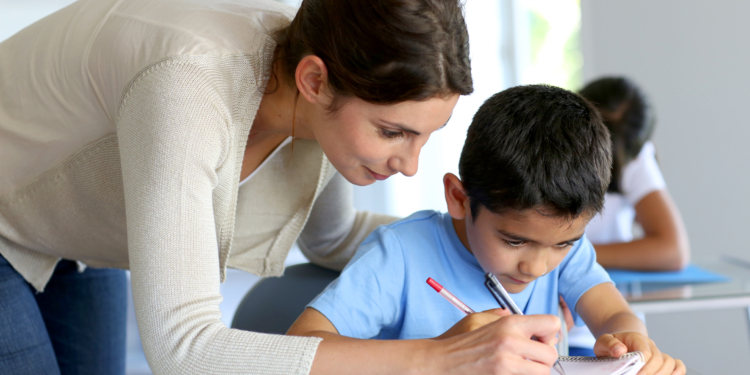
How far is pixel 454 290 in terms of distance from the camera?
0.93 metres

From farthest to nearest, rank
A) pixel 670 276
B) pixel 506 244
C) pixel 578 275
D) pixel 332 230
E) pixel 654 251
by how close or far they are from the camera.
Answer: pixel 654 251 → pixel 670 276 → pixel 332 230 → pixel 578 275 → pixel 506 244

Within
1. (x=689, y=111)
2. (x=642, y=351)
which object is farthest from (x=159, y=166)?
(x=689, y=111)

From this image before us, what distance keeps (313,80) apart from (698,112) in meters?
2.16

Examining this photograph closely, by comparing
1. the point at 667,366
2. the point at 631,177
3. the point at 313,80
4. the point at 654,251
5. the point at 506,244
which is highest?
the point at 313,80

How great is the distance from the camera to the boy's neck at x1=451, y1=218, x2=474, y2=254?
3.13 ft

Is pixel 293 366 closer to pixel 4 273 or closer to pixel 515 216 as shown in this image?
pixel 515 216

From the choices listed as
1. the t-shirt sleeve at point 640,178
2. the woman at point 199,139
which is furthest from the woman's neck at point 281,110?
the t-shirt sleeve at point 640,178

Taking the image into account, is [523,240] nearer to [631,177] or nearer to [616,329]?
[616,329]

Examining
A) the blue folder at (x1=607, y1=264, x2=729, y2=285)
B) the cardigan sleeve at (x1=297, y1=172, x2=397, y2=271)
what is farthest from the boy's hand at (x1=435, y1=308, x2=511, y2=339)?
the blue folder at (x1=607, y1=264, x2=729, y2=285)

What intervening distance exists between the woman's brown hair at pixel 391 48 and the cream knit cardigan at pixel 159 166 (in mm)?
121

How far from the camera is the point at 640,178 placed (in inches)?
69.5

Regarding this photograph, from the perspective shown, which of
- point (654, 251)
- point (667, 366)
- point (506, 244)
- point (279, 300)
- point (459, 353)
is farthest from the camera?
point (654, 251)

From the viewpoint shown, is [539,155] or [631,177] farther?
[631,177]

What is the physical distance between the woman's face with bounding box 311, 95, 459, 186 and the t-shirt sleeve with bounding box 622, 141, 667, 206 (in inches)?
45.3
